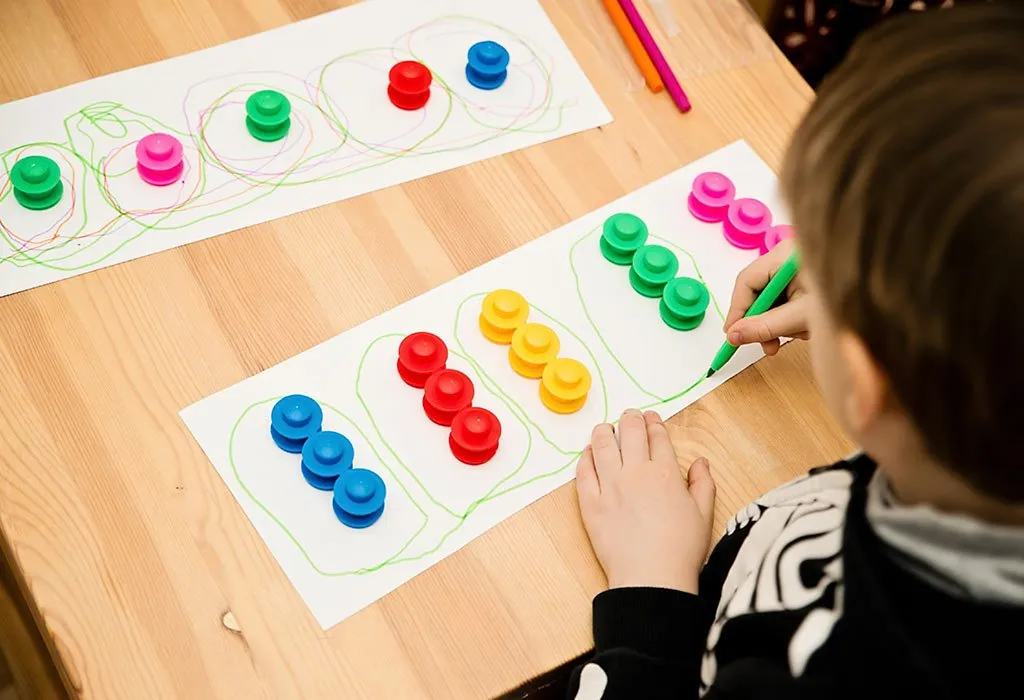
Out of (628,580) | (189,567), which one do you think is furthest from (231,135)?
(628,580)

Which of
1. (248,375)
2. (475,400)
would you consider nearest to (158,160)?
(248,375)

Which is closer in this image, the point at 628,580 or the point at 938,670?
the point at 938,670

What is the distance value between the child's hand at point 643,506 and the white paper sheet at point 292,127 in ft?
0.89

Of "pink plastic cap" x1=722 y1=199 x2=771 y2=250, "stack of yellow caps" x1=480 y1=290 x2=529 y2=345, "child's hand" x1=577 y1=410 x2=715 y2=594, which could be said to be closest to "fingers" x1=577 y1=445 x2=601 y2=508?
"child's hand" x1=577 y1=410 x2=715 y2=594

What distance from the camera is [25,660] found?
113 centimetres

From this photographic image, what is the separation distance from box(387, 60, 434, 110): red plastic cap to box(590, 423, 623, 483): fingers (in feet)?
1.04

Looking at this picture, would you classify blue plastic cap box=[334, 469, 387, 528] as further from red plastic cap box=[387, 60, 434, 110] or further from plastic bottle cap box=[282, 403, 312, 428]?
red plastic cap box=[387, 60, 434, 110]

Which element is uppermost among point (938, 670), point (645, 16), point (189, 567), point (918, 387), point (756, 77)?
point (645, 16)

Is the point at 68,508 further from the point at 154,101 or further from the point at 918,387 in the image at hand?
the point at 918,387

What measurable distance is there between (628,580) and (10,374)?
1.40 ft

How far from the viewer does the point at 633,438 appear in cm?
72

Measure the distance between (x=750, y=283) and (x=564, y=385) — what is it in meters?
0.16

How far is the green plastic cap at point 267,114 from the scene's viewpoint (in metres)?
0.82

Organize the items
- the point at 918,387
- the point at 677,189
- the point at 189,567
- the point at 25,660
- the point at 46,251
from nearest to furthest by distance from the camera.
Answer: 1. the point at 918,387
2. the point at 189,567
3. the point at 46,251
4. the point at 677,189
5. the point at 25,660
